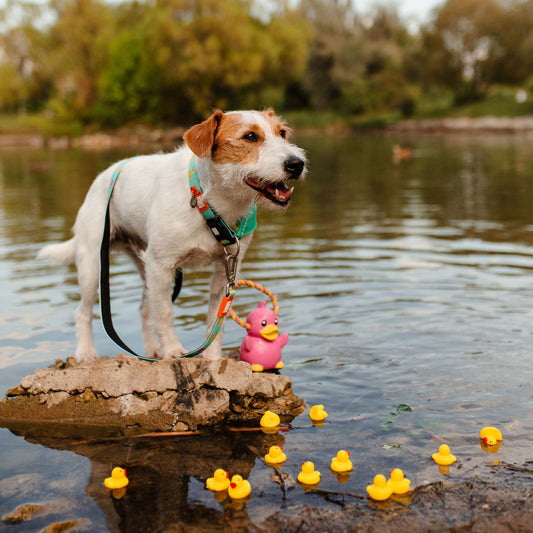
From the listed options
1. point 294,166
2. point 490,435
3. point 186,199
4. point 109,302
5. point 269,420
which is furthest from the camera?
point 109,302

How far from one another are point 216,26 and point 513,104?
106 feet

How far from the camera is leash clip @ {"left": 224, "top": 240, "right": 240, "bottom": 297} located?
533cm

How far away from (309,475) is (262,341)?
1874mm

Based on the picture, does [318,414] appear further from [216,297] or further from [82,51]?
[82,51]

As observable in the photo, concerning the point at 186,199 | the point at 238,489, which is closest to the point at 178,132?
the point at 186,199

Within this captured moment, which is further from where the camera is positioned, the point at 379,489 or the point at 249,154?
the point at 249,154

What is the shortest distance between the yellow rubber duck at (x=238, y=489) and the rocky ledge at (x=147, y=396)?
1.16 meters

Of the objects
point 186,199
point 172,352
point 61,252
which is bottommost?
point 172,352

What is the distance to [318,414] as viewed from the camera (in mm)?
4938

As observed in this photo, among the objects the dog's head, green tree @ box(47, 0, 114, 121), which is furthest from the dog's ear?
green tree @ box(47, 0, 114, 121)

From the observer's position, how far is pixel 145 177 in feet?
18.6

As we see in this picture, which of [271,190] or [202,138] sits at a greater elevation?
[202,138]

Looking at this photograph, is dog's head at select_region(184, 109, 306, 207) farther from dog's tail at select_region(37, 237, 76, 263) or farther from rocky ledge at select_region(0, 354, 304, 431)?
dog's tail at select_region(37, 237, 76, 263)

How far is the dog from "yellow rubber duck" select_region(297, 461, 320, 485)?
1962 mm
